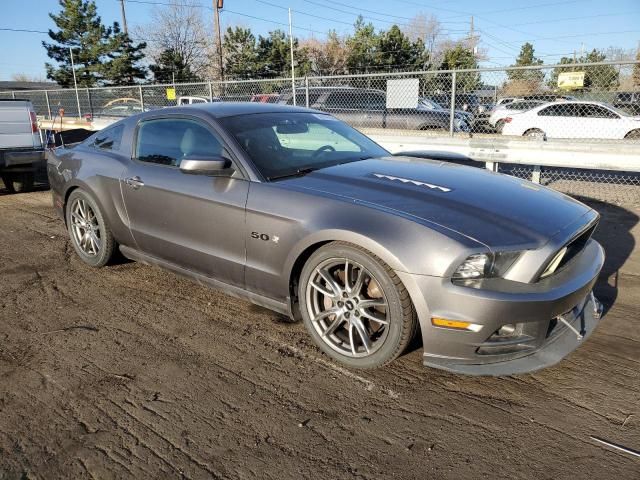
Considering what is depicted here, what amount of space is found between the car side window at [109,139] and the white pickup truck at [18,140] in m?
4.28

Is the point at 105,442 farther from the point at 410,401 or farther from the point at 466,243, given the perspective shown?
the point at 466,243

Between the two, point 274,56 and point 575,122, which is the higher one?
point 274,56

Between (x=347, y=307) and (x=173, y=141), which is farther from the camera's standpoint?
(x=173, y=141)

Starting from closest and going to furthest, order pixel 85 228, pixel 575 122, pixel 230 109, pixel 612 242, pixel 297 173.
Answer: pixel 297 173, pixel 230 109, pixel 85 228, pixel 612 242, pixel 575 122

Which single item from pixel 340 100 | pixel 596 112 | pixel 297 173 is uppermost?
pixel 340 100

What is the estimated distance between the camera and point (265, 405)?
8.74ft

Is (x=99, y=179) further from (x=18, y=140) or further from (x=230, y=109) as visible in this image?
(x=18, y=140)

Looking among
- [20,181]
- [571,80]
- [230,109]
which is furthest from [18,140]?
[571,80]

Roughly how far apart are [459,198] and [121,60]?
41190mm

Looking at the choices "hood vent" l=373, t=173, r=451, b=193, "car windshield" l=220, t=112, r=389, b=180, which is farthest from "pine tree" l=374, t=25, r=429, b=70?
"hood vent" l=373, t=173, r=451, b=193

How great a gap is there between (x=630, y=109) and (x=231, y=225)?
355 inches

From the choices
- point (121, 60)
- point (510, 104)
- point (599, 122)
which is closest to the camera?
point (599, 122)

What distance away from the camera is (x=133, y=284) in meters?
4.40

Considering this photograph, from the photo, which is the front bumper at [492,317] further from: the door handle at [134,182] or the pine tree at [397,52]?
the pine tree at [397,52]
